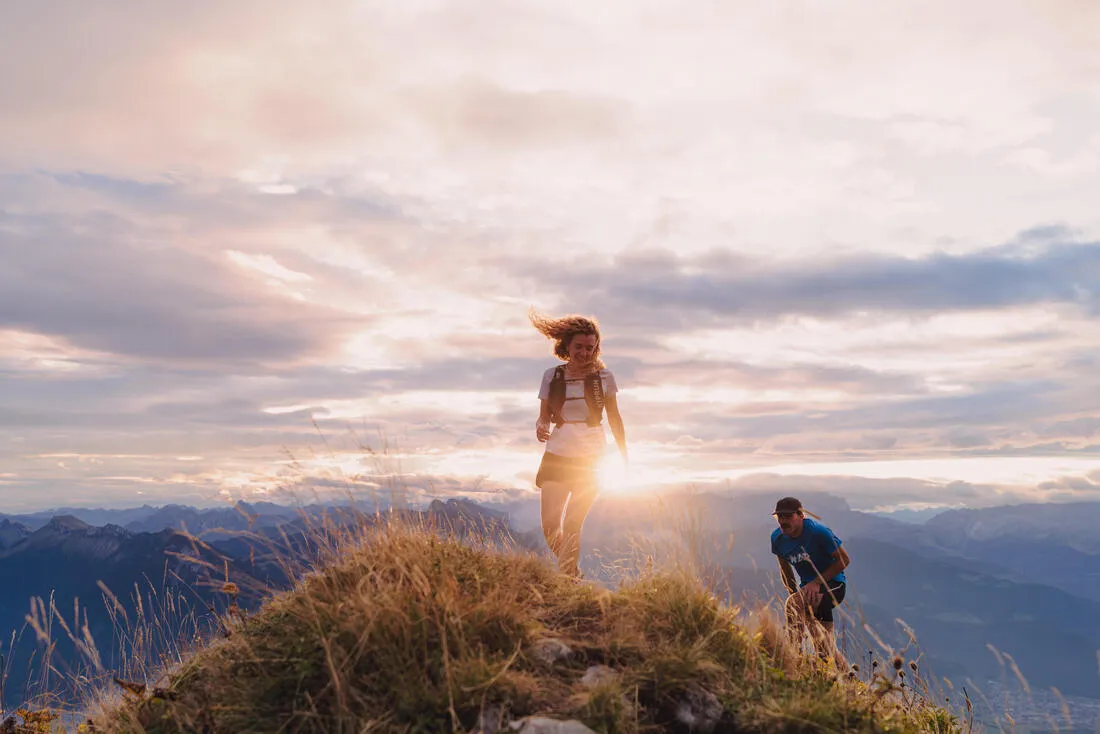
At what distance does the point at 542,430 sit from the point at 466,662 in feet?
14.8

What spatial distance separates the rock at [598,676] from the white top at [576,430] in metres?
3.88

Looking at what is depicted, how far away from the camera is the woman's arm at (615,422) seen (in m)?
9.25

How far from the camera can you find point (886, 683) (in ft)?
18.8

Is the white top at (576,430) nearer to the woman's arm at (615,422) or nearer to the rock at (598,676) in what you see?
the woman's arm at (615,422)

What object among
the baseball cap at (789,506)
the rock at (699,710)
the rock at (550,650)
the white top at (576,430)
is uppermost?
the white top at (576,430)

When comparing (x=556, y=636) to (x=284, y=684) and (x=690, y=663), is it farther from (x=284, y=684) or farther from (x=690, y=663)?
(x=284, y=684)

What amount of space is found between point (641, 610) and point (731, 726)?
50.8 inches

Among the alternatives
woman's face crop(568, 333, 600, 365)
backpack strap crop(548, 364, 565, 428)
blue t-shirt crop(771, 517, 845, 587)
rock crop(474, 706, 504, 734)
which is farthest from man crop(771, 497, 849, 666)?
rock crop(474, 706, 504, 734)

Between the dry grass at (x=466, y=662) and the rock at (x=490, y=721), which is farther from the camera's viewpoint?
the dry grass at (x=466, y=662)

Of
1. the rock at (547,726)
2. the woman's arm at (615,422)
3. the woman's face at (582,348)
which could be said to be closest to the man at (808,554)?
the woman's arm at (615,422)

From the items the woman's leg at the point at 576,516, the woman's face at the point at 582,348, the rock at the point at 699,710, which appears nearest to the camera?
the rock at the point at 699,710

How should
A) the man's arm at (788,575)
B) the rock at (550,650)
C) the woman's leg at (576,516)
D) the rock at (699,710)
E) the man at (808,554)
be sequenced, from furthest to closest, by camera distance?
1. the man's arm at (788,575)
2. the man at (808,554)
3. the woman's leg at (576,516)
4. the rock at (550,650)
5. the rock at (699,710)

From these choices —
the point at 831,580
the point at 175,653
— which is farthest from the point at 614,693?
the point at 831,580

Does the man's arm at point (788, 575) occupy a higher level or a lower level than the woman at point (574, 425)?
lower
